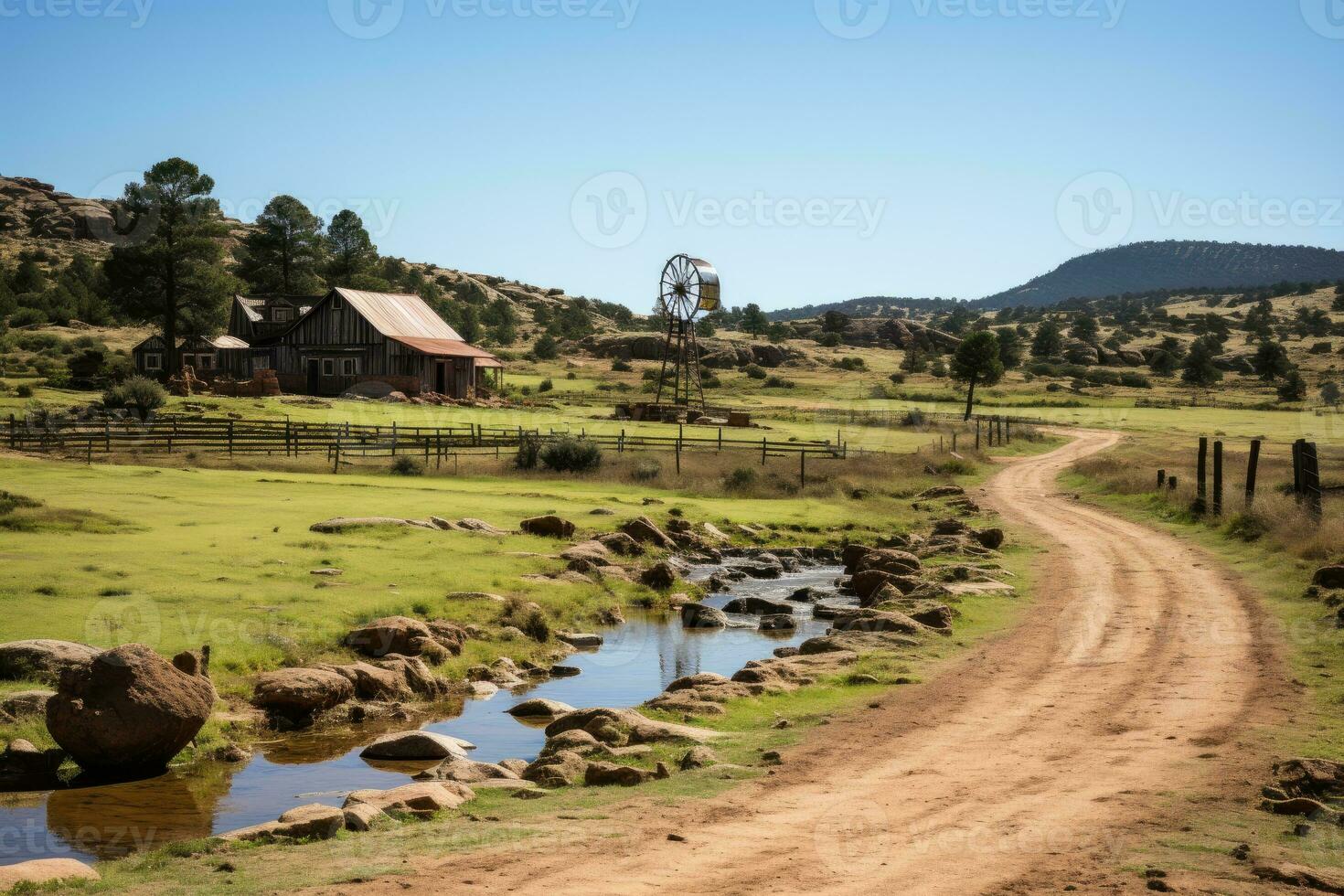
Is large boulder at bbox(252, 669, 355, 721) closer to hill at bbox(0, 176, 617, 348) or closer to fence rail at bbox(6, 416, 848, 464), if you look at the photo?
fence rail at bbox(6, 416, 848, 464)

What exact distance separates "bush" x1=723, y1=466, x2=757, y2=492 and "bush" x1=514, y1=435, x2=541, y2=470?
7.84 meters

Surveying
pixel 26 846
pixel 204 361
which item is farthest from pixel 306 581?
pixel 204 361

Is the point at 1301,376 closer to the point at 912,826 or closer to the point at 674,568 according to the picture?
the point at 674,568

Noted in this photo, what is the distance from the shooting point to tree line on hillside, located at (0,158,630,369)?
7425 cm

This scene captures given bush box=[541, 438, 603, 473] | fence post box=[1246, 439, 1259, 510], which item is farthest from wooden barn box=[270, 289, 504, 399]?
fence post box=[1246, 439, 1259, 510]

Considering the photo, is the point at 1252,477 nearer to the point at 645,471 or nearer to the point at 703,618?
the point at 703,618

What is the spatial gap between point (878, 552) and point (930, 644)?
10.3 m

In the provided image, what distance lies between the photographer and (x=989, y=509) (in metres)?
39.2

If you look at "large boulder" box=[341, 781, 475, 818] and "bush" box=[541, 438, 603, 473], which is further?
"bush" box=[541, 438, 603, 473]

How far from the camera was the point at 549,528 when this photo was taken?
30.4m

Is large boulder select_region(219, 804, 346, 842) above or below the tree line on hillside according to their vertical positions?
below

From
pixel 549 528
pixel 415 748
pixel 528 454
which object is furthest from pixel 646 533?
pixel 415 748

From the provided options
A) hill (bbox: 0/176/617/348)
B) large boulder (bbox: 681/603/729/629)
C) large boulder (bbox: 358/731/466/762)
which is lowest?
large boulder (bbox: 681/603/729/629)

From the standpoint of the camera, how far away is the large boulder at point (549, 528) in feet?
99.6
